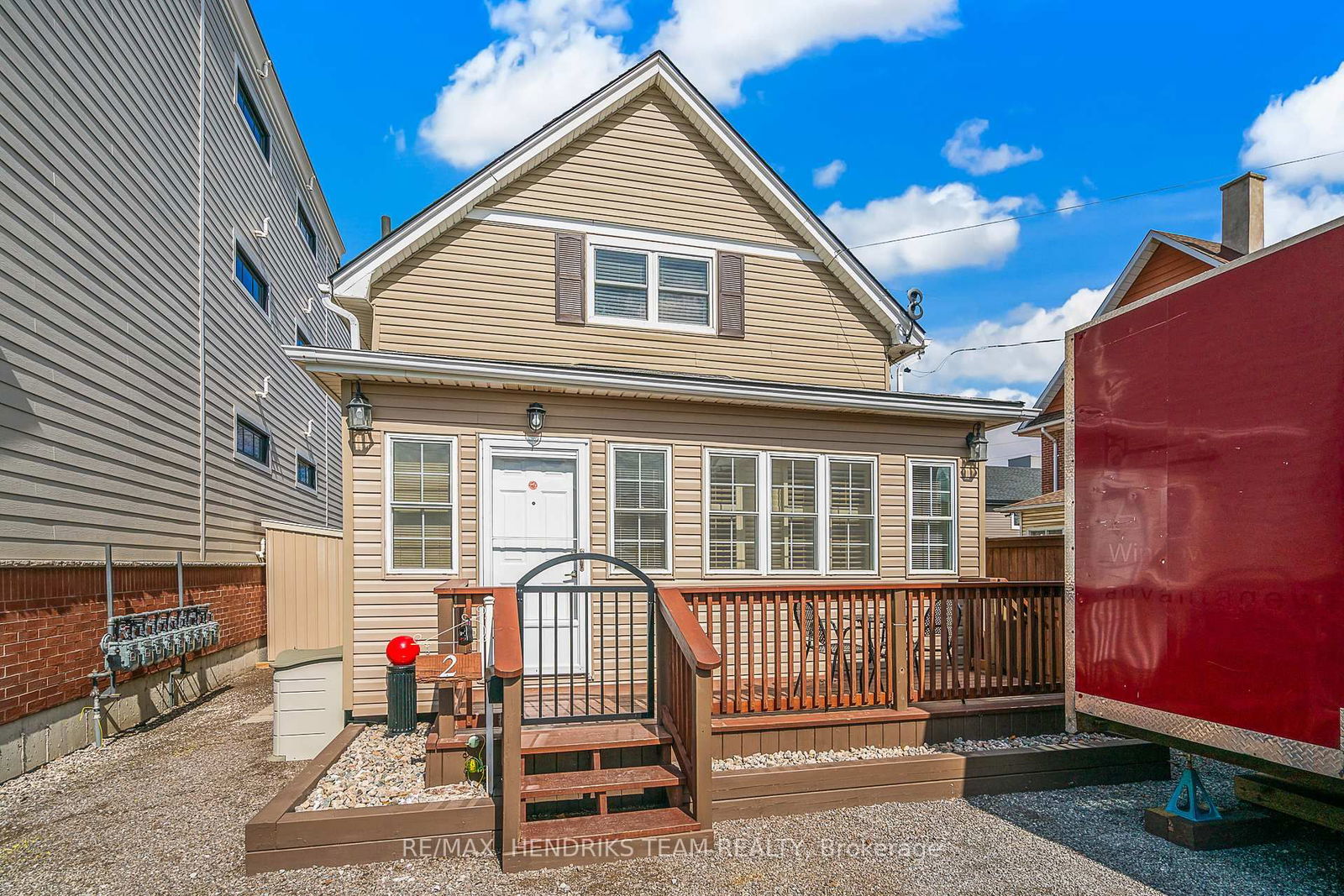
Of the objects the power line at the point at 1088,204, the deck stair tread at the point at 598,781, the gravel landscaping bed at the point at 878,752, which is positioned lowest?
the gravel landscaping bed at the point at 878,752

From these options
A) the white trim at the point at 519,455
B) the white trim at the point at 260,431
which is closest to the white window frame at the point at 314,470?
the white trim at the point at 260,431

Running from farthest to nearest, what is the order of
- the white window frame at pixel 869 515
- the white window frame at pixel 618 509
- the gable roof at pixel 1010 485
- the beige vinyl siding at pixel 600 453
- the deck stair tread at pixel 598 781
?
the gable roof at pixel 1010 485 < the white window frame at pixel 869 515 < the white window frame at pixel 618 509 < the beige vinyl siding at pixel 600 453 < the deck stair tread at pixel 598 781

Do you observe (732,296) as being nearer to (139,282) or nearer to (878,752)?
(878,752)

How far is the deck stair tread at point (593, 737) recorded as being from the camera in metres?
4.34

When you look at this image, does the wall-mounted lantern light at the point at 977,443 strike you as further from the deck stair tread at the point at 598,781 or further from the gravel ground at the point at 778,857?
the deck stair tread at the point at 598,781

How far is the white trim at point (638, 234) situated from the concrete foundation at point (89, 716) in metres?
5.75

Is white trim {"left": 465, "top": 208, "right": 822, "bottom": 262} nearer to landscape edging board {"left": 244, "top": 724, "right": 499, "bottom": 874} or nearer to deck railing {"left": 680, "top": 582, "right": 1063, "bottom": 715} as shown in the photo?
deck railing {"left": 680, "top": 582, "right": 1063, "bottom": 715}

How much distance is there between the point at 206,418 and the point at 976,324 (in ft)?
171

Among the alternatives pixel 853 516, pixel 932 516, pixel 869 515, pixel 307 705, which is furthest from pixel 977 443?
pixel 307 705

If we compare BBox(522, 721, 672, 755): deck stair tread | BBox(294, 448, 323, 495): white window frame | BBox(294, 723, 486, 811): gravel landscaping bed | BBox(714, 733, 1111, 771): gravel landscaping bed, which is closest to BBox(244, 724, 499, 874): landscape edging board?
BBox(294, 723, 486, 811): gravel landscaping bed

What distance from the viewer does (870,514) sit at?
787 centimetres

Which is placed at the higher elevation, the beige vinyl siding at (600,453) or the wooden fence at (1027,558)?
the beige vinyl siding at (600,453)

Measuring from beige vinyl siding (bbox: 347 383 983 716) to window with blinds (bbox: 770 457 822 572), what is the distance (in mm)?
149

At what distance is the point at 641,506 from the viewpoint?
7172 millimetres
